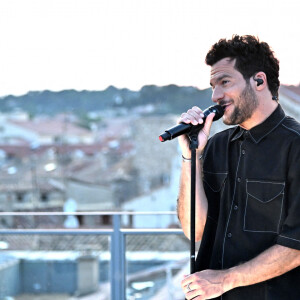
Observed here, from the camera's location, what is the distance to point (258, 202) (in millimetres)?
1560

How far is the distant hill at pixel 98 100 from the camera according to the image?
4481 cm

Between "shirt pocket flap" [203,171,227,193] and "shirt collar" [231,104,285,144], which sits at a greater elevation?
"shirt collar" [231,104,285,144]

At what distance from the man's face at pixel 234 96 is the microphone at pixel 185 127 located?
0.03 meters

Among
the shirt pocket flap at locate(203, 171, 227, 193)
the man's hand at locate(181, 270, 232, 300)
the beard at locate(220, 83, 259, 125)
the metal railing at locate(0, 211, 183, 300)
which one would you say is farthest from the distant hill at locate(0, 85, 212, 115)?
the man's hand at locate(181, 270, 232, 300)

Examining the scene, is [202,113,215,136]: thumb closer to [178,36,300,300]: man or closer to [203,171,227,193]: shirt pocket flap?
[178,36,300,300]: man

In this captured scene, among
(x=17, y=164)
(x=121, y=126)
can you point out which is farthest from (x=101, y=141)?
(x=17, y=164)

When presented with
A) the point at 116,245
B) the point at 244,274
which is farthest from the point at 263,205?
the point at 116,245

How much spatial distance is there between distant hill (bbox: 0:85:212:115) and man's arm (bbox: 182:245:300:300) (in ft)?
118

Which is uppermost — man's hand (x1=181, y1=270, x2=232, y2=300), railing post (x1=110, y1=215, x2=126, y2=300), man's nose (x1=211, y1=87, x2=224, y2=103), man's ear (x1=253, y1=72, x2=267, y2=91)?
man's ear (x1=253, y1=72, x2=267, y2=91)

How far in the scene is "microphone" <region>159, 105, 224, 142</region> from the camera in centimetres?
156

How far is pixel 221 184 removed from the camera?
1.69 m

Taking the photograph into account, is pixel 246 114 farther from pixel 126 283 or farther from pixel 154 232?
pixel 126 283

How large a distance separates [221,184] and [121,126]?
216ft

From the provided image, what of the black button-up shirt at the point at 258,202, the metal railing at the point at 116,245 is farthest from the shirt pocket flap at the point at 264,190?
the metal railing at the point at 116,245
